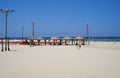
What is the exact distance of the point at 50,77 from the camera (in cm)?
712

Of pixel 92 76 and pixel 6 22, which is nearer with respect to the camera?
pixel 92 76

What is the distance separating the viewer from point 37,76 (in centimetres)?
728

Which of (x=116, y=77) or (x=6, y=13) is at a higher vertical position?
(x=6, y=13)

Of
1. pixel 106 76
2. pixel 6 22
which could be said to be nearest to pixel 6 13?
pixel 6 22

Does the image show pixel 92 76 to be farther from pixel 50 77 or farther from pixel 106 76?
pixel 50 77

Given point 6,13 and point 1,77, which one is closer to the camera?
point 1,77

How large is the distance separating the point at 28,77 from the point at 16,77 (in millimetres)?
464

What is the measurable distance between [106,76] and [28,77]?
10.1ft

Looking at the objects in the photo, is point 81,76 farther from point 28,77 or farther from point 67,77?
point 28,77

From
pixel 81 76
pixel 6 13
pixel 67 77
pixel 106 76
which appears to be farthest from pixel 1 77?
pixel 6 13

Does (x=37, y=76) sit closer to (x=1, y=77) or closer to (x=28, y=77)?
(x=28, y=77)

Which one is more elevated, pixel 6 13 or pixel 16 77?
pixel 6 13

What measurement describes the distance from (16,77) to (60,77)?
5.60 ft

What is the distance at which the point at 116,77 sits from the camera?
23.2 ft
